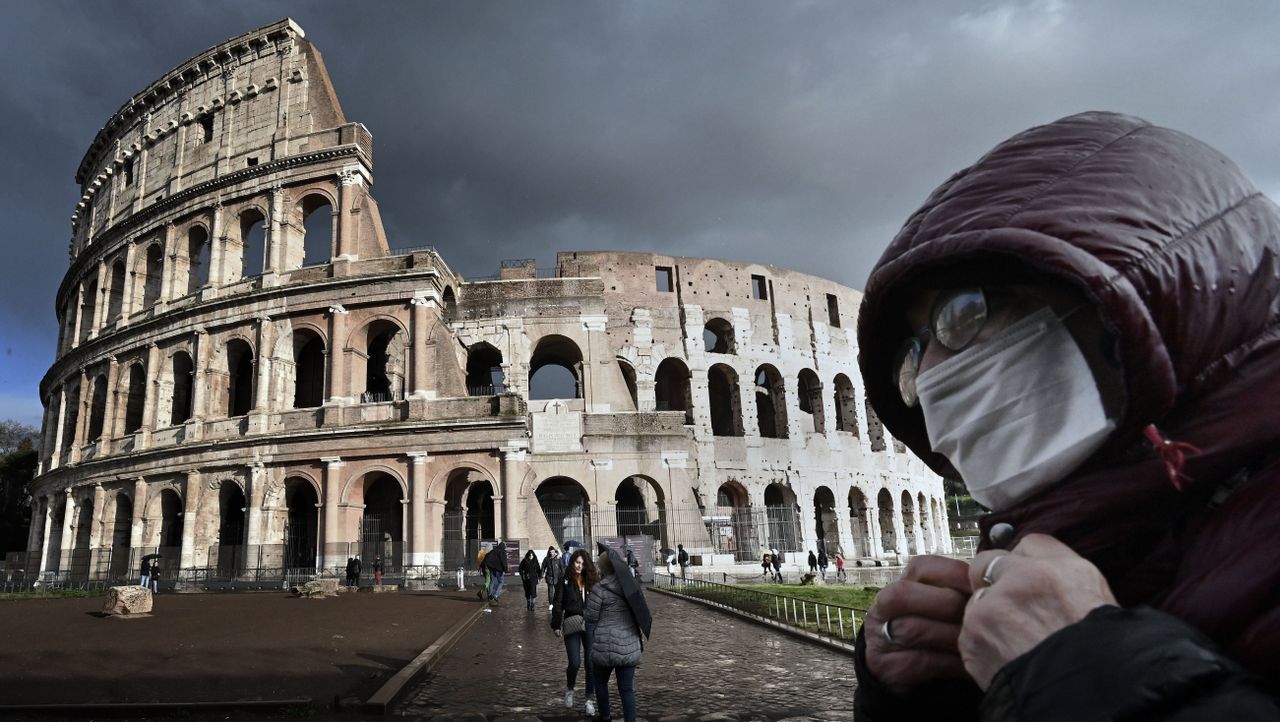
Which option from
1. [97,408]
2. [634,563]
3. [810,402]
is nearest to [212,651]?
[634,563]

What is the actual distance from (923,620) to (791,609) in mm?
10812

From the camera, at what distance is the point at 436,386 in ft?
72.0

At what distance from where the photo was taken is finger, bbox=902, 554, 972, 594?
2.82 ft

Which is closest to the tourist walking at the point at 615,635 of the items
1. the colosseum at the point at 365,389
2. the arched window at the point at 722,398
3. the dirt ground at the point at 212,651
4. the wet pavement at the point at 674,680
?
the wet pavement at the point at 674,680

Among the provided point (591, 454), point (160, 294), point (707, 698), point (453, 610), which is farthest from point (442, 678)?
point (160, 294)

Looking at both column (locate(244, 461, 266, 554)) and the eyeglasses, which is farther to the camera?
column (locate(244, 461, 266, 554))

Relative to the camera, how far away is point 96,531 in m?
24.8

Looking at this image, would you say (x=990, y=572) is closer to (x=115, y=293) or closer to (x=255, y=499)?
(x=255, y=499)

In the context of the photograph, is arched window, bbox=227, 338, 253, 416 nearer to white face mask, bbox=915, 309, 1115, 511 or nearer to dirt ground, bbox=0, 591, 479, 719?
dirt ground, bbox=0, 591, 479, 719

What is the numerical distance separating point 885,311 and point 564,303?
931 inches

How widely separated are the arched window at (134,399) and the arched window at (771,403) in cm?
2293

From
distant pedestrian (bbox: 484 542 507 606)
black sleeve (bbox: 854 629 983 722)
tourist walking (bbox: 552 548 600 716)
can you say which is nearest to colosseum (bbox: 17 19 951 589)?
distant pedestrian (bbox: 484 542 507 606)

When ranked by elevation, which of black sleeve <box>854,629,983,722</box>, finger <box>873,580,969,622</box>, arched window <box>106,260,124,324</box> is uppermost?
arched window <box>106,260,124,324</box>

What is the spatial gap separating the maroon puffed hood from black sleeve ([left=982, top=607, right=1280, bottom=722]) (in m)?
0.08
